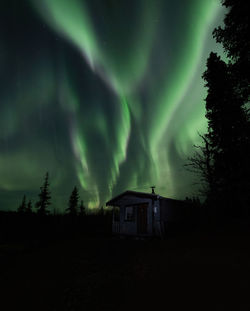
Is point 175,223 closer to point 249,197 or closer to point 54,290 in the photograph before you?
point 249,197

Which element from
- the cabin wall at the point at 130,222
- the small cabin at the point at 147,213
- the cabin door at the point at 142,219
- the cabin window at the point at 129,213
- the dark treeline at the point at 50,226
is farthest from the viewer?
the dark treeline at the point at 50,226

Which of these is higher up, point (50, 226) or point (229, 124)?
point (229, 124)

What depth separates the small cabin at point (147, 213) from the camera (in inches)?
568

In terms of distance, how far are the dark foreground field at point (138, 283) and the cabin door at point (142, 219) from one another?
22.4 ft

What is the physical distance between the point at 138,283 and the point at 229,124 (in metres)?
12.4

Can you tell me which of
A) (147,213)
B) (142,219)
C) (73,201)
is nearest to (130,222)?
(142,219)

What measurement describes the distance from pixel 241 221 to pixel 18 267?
13.4 meters

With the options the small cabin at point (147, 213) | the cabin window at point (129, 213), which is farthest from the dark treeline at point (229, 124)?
the cabin window at point (129, 213)

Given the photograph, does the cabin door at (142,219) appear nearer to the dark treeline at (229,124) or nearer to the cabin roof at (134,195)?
the cabin roof at (134,195)

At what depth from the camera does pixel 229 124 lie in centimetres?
1273

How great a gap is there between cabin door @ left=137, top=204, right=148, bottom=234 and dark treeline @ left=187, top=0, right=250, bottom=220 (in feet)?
17.8

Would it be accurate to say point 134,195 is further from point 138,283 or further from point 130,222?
point 138,283

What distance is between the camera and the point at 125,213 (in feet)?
57.6

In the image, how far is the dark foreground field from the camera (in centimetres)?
432
